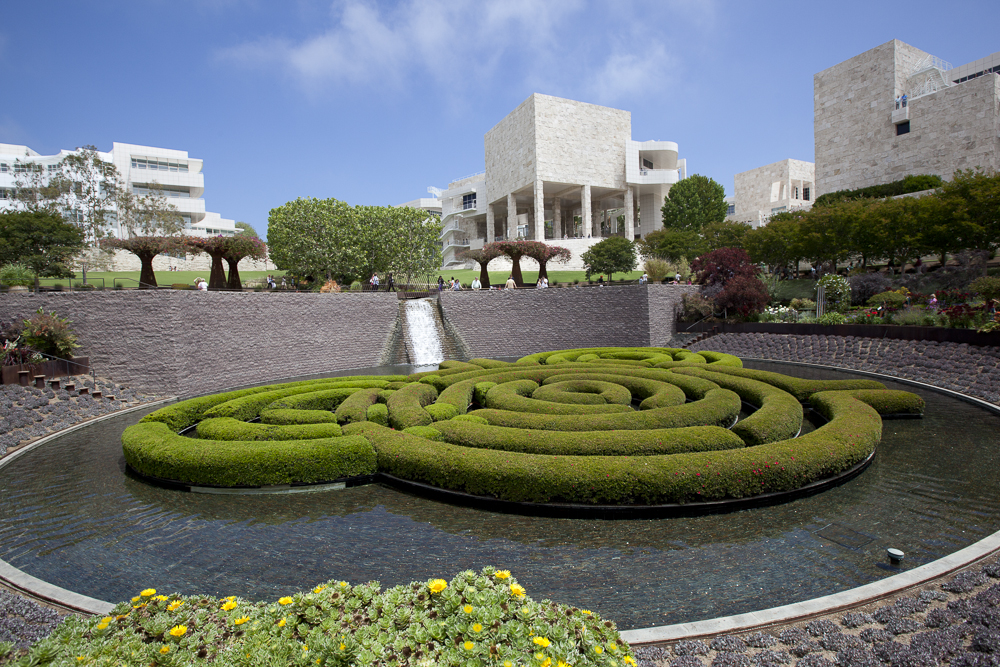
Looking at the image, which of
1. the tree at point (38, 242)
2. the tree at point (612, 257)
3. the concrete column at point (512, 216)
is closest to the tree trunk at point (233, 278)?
the tree at point (38, 242)

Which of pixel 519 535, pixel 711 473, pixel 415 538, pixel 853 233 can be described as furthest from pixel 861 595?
pixel 853 233

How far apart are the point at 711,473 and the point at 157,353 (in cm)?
2080

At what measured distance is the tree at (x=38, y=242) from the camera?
35.2m

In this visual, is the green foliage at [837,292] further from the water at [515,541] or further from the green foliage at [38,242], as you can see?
the green foliage at [38,242]

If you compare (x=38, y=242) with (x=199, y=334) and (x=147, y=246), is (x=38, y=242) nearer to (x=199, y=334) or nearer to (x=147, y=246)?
(x=147, y=246)

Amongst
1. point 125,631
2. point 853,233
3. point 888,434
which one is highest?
point 853,233

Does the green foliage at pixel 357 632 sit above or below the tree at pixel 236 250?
below

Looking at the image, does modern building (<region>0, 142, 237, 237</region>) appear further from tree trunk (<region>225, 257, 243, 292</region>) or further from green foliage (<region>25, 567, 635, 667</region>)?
green foliage (<region>25, 567, 635, 667</region>)

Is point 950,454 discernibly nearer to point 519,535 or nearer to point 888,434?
point 888,434

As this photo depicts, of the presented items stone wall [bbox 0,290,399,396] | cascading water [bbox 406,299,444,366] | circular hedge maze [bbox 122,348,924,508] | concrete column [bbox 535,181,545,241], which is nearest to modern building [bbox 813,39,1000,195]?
concrete column [bbox 535,181,545,241]

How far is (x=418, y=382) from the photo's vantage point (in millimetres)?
16500

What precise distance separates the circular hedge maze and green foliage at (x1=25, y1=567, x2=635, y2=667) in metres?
4.08

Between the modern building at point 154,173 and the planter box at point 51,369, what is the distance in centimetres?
5469

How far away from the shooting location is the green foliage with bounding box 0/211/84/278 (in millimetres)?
35250
